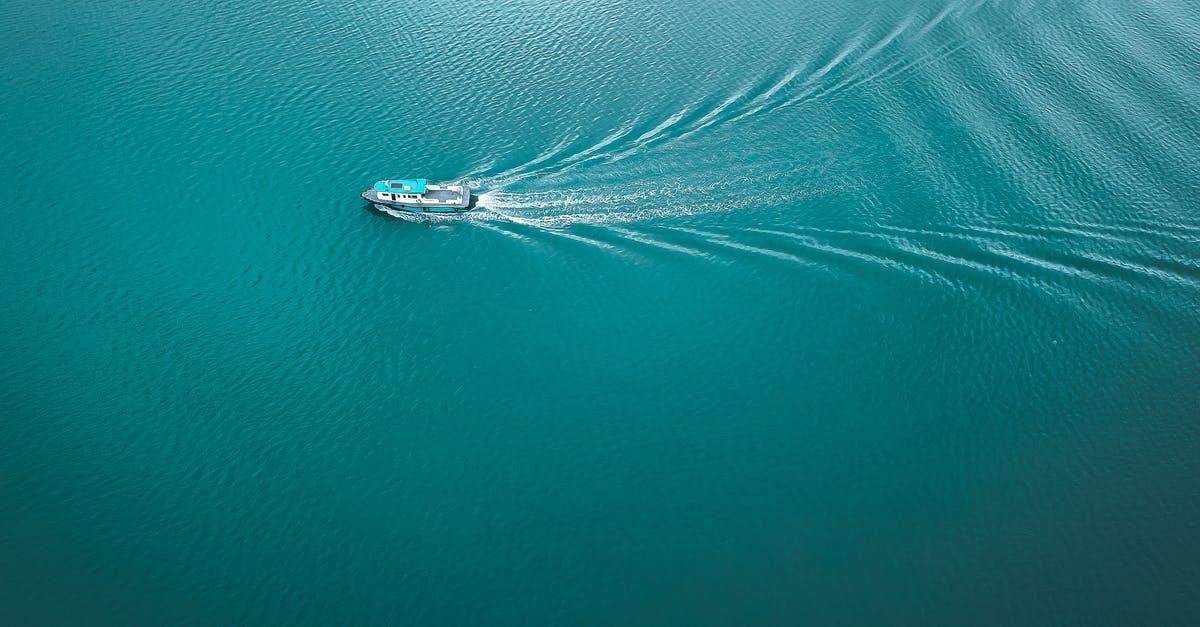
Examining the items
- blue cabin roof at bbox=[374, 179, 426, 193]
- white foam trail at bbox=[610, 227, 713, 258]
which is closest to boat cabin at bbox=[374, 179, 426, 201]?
blue cabin roof at bbox=[374, 179, 426, 193]

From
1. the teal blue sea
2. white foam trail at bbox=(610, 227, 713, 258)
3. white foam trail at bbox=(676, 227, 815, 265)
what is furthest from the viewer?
white foam trail at bbox=(610, 227, 713, 258)

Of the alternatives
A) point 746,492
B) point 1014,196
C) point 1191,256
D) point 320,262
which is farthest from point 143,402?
point 1191,256

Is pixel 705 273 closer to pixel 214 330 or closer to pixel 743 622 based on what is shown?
pixel 743 622

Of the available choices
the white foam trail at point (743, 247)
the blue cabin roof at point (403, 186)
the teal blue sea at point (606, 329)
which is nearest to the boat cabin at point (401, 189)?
the blue cabin roof at point (403, 186)

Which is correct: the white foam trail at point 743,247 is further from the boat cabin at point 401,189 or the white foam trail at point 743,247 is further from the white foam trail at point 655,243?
the boat cabin at point 401,189

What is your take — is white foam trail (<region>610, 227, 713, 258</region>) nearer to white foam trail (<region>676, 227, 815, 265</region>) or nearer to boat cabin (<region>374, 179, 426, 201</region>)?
white foam trail (<region>676, 227, 815, 265</region>)
